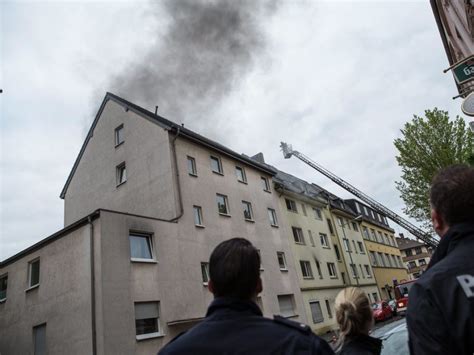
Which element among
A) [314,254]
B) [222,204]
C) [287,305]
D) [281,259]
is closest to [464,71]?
[222,204]

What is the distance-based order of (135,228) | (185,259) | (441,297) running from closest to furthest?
(441,297)
(135,228)
(185,259)

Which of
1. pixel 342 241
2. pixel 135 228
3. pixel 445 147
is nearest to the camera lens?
pixel 135 228

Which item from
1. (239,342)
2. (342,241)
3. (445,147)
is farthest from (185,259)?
(342,241)

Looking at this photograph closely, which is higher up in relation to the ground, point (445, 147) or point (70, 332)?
point (445, 147)

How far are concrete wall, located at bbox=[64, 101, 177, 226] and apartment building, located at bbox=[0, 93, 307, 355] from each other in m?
0.07

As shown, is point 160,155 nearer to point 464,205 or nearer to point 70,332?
point 70,332

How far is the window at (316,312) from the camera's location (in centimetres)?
2415

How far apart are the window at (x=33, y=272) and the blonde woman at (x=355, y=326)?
51.7ft

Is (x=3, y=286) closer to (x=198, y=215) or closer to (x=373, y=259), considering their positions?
(x=198, y=215)

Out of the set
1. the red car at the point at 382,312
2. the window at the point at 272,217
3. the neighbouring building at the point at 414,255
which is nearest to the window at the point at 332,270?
the red car at the point at 382,312

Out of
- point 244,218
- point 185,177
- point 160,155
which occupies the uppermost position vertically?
point 160,155

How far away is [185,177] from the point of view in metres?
18.9

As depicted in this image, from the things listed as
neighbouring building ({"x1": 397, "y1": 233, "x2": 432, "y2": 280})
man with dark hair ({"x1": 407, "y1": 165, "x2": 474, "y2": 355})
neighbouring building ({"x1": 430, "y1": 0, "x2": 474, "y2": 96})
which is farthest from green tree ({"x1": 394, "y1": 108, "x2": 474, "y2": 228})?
neighbouring building ({"x1": 397, "y1": 233, "x2": 432, "y2": 280})

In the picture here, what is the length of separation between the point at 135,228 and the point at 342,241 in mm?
24911
